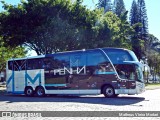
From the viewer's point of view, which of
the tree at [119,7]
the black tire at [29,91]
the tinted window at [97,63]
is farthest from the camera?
the tree at [119,7]

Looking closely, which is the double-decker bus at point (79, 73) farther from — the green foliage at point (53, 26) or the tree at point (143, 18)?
the tree at point (143, 18)

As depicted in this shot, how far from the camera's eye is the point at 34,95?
79.7 ft

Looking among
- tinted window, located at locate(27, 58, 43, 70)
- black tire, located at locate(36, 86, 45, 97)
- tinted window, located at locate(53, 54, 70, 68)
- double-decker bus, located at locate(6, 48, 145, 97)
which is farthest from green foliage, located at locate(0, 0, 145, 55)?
black tire, located at locate(36, 86, 45, 97)

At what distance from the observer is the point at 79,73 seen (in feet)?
69.9

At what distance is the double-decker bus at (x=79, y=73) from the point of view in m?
19.3

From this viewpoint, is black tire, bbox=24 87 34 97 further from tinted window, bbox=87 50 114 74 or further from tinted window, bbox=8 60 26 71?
tinted window, bbox=87 50 114 74

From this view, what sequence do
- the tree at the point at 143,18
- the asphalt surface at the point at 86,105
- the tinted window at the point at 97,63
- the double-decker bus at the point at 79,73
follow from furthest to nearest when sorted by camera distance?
the tree at the point at 143,18, the tinted window at the point at 97,63, the double-decker bus at the point at 79,73, the asphalt surface at the point at 86,105

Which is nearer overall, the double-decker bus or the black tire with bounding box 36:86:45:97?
the double-decker bus

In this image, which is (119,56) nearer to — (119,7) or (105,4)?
(105,4)

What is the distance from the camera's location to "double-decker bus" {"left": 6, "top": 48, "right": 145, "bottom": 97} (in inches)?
760

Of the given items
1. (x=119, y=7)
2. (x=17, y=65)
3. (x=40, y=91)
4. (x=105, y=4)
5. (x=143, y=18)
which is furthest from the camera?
(x=143, y=18)

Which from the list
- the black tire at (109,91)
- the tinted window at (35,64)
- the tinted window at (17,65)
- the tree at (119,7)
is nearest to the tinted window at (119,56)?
the black tire at (109,91)

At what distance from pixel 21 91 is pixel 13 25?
26.6ft

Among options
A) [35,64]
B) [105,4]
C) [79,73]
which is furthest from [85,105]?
[105,4]
